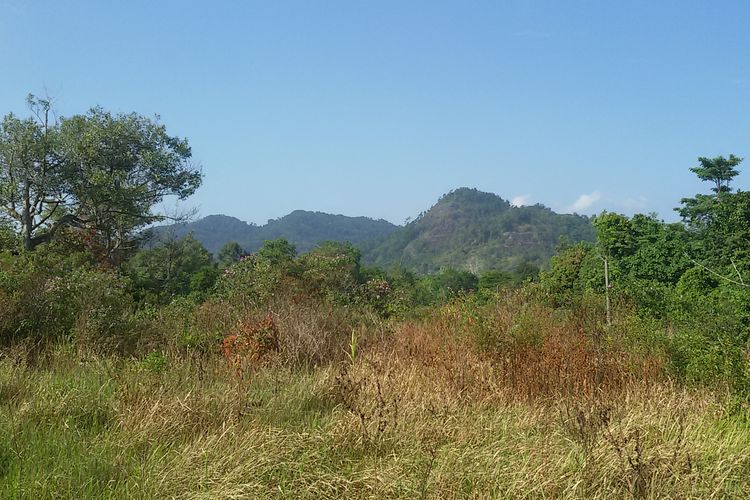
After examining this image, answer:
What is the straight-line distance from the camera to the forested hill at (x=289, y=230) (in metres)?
156

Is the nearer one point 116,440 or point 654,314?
point 116,440

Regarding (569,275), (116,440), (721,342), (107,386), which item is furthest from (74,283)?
(569,275)

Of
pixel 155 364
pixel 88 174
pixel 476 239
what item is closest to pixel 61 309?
pixel 155 364

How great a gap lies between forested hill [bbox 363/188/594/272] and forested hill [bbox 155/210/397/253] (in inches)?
878

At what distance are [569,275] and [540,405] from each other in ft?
42.6

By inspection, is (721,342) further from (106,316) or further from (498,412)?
(106,316)

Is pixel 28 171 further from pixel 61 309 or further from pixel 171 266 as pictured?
pixel 61 309

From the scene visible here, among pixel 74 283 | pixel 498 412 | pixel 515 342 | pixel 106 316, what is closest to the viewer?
pixel 498 412

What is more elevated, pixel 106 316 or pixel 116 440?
pixel 106 316

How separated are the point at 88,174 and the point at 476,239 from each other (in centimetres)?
9472

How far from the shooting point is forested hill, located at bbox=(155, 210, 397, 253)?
15588 centimetres

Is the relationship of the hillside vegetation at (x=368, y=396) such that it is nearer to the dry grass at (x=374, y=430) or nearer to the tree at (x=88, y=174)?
the dry grass at (x=374, y=430)

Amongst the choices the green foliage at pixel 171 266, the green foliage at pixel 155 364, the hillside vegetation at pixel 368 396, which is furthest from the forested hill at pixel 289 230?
the green foliage at pixel 155 364

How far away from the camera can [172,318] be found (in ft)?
25.9
